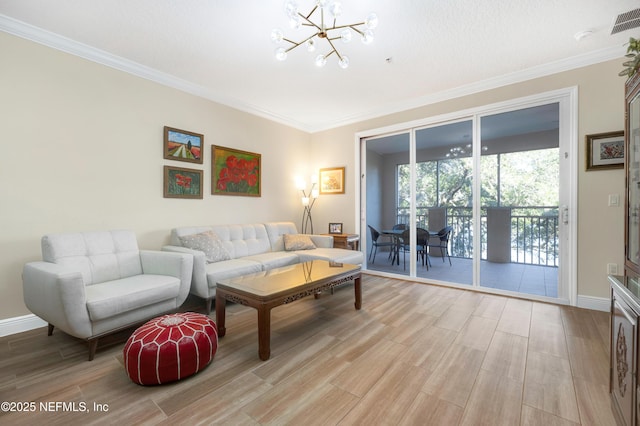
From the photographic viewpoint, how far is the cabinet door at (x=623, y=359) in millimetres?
1135

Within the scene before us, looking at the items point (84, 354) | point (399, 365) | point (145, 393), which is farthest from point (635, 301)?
point (84, 354)

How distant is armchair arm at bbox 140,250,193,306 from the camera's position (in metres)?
2.55

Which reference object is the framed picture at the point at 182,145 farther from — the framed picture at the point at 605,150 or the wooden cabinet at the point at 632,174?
the framed picture at the point at 605,150

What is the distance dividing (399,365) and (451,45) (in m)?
2.97

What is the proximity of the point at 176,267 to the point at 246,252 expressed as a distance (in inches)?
51.1

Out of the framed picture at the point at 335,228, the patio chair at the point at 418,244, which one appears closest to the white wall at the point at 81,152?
the framed picture at the point at 335,228

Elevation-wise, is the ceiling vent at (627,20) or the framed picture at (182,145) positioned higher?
the ceiling vent at (627,20)

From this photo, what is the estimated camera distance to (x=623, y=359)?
4.15 ft

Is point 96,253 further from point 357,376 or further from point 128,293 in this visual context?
point 357,376

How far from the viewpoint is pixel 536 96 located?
3.23m

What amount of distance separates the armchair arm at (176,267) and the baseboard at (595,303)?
13.7 ft

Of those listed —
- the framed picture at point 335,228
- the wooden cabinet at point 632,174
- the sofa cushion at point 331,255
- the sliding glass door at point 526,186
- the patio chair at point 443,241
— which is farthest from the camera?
the framed picture at point 335,228

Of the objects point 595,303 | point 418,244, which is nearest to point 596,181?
point 595,303

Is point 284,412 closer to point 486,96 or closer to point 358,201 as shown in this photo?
point 358,201
